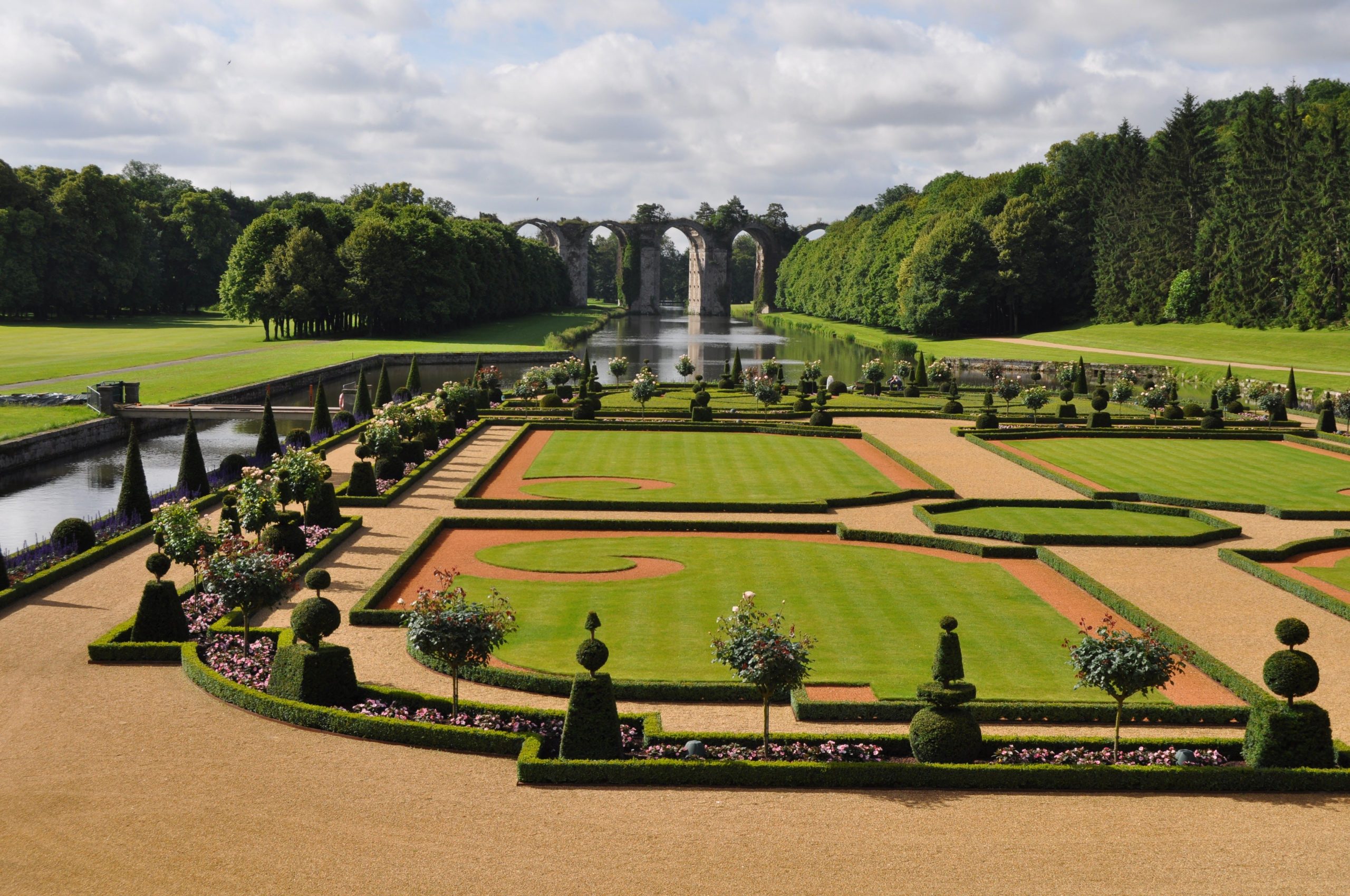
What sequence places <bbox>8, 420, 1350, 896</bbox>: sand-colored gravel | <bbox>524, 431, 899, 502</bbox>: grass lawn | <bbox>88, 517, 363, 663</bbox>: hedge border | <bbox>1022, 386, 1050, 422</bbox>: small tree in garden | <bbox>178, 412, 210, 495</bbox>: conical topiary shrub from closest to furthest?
<bbox>8, 420, 1350, 896</bbox>: sand-colored gravel
<bbox>88, 517, 363, 663</bbox>: hedge border
<bbox>178, 412, 210, 495</bbox>: conical topiary shrub
<bbox>524, 431, 899, 502</bbox>: grass lawn
<bbox>1022, 386, 1050, 422</bbox>: small tree in garden

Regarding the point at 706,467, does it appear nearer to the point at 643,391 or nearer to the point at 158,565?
the point at 643,391

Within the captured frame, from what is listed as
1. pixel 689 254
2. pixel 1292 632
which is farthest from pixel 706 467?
pixel 689 254

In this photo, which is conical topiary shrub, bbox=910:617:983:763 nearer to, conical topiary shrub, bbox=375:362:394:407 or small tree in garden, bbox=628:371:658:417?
small tree in garden, bbox=628:371:658:417

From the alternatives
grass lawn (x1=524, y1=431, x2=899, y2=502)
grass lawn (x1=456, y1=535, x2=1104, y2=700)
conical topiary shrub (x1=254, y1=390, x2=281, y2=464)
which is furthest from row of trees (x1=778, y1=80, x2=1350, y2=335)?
conical topiary shrub (x1=254, y1=390, x2=281, y2=464)

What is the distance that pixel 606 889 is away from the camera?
11.3 meters

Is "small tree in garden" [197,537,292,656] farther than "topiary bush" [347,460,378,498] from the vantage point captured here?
No

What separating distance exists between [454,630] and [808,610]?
26.7 ft

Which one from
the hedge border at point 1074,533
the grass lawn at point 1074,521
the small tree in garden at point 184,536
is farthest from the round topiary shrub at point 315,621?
the grass lawn at point 1074,521

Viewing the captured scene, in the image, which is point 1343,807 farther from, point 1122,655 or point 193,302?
point 193,302

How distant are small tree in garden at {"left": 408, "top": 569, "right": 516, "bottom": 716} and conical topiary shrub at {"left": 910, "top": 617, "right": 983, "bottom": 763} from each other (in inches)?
221

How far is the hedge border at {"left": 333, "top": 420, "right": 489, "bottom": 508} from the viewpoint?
3130cm

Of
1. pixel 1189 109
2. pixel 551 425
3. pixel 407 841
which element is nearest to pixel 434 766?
pixel 407 841

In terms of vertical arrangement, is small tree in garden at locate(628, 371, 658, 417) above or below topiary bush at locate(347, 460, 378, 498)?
above

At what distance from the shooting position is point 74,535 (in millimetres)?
24688
